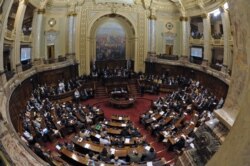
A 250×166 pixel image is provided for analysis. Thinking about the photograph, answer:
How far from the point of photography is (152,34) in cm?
2480

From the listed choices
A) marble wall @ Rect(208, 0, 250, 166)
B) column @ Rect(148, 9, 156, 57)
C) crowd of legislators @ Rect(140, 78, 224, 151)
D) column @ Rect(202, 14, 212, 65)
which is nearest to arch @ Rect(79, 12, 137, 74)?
column @ Rect(148, 9, 156, 57)

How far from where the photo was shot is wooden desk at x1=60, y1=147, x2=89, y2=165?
9.05 metres

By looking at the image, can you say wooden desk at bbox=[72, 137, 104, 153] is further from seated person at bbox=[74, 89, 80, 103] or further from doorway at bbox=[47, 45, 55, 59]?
doorway at bbox=[47, 45, 55, 59]

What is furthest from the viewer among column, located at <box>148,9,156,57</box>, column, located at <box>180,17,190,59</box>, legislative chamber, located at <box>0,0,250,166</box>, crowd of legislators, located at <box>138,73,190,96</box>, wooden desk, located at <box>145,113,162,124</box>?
column, located at <box>148,9,156,57</box>

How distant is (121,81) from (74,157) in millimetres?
14148

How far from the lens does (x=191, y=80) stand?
70.9 ft

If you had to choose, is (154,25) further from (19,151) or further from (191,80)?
(19,151)

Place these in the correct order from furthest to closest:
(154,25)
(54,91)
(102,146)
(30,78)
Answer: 1. (154,25)
2. (54,91)
3. (30,78)
4. (102,146)

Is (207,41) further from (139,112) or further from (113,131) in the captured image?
(113,131)

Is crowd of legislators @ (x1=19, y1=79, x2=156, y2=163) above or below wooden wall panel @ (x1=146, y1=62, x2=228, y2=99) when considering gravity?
below

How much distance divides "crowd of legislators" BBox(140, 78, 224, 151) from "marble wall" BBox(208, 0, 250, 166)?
330 inches

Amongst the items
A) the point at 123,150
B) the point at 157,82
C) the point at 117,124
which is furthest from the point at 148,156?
the point at 157,82

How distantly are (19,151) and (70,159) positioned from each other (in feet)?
14.5

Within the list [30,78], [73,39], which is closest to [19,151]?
[30,78]
